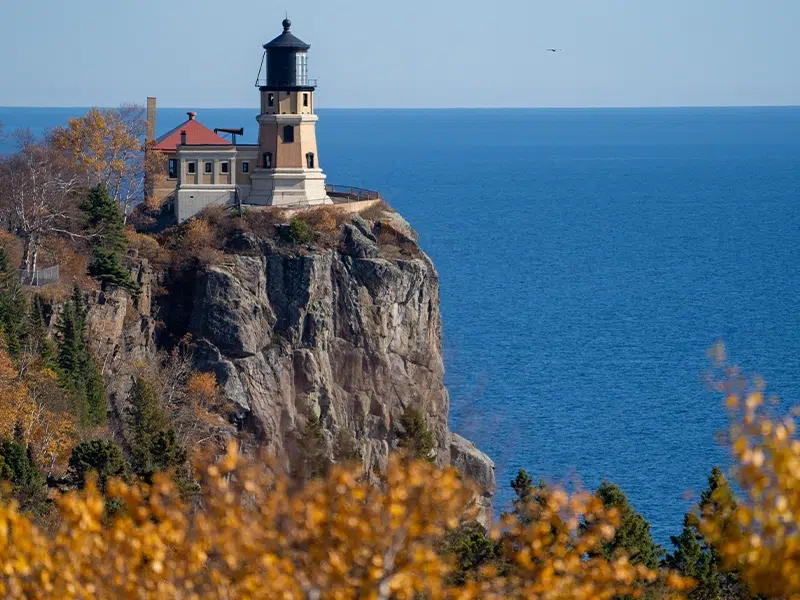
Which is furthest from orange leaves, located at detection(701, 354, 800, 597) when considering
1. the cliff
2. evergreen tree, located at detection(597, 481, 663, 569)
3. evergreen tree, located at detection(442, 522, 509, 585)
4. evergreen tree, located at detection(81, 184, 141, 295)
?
evergreen tree, located at detection(81, 184, 141, 295)

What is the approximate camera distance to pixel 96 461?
4459cm

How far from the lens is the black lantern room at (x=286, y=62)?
67.8 metres

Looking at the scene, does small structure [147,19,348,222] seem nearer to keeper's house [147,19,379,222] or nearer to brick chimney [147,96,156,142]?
keeper's house [147,19,379,222]

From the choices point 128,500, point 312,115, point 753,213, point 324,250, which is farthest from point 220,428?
point 753,213

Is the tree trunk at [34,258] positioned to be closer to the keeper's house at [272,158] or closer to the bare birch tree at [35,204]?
the bare birch tree at [35,204]

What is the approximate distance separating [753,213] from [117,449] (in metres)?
149

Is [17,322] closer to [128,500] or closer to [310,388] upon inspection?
[310,388]

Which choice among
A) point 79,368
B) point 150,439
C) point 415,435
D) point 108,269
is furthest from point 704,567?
point 108,269

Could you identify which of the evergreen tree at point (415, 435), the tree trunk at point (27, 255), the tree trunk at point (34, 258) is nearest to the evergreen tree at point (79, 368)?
the tree trunk at point (34, 258)

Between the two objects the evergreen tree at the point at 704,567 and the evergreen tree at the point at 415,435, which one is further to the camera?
the evergreen tree at the point at 415,435

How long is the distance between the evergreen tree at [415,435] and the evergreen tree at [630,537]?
A: 13874 millimetres

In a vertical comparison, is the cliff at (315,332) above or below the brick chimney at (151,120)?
below

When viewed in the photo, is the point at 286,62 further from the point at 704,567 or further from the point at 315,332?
the point at 704,567

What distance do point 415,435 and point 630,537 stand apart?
18.6m
